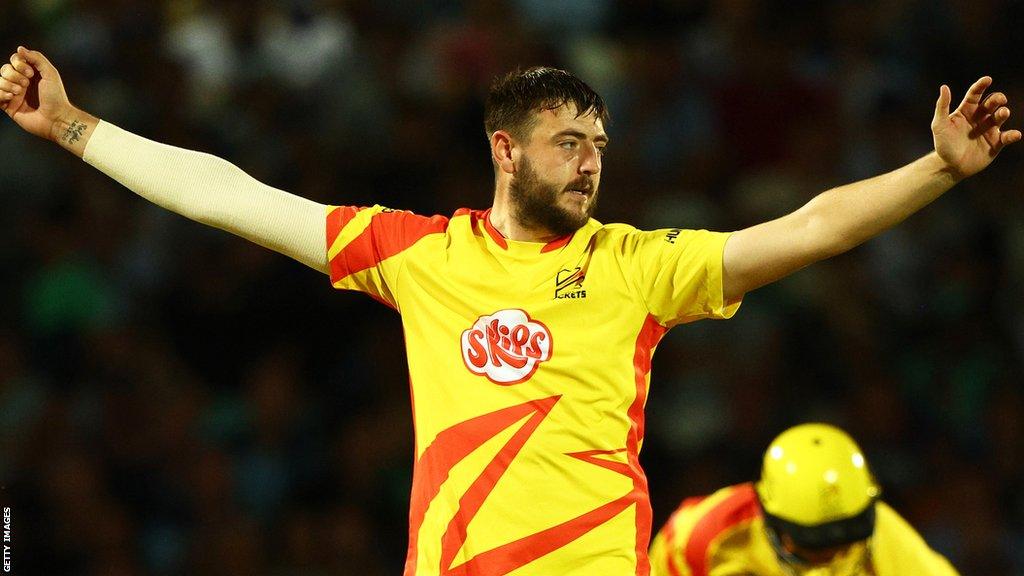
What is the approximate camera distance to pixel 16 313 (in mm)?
7973

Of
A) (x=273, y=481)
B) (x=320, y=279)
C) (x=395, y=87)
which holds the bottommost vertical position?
(x=273, y=481)

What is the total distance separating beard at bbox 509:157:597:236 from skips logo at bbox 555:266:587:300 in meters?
0.18

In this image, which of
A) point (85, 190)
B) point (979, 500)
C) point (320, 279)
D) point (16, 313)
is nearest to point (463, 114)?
point (320, 279)

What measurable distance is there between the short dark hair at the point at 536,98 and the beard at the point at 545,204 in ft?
0.46

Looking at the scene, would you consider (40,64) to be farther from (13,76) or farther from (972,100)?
(972,100)

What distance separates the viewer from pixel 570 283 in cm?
407

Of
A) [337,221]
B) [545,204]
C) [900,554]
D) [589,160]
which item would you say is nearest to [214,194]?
[337,221]

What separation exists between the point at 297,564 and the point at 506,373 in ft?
12.9

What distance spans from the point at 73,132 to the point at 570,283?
5.58ft

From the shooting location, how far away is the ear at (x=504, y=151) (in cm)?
436

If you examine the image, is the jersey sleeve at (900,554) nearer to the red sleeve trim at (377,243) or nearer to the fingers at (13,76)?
the red sleeve trim at (377,243)

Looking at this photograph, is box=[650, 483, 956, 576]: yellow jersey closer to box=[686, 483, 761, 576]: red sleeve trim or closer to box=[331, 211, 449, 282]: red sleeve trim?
box=[686, 483, 761, 576]: red sleeve trim

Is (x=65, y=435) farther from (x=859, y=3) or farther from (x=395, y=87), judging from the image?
(x=859, y=3)

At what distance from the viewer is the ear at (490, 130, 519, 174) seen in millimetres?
4363
